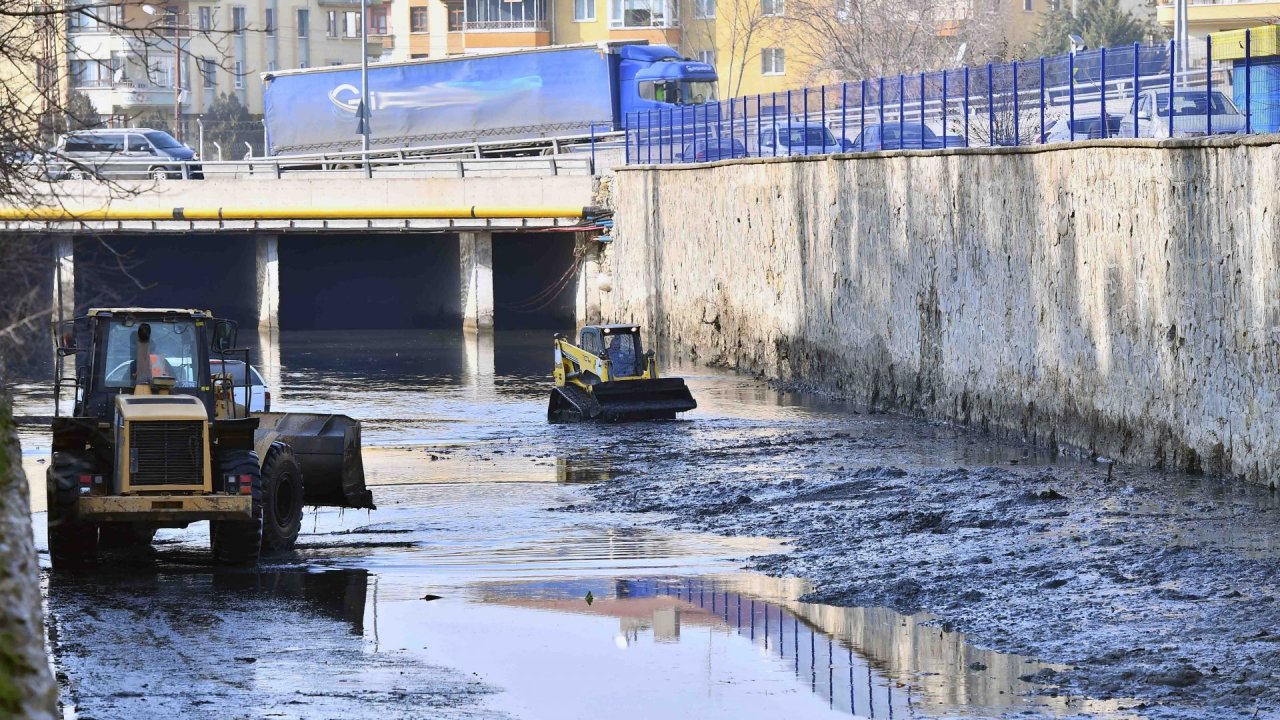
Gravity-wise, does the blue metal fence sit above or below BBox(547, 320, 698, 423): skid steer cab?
above

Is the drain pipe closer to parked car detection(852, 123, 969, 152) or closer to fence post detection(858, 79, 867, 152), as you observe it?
fence post detection(858, 79, 867, 152)

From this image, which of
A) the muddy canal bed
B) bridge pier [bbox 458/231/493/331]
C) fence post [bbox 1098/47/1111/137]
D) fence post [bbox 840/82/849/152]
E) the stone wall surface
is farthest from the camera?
bridge pier [bbox 458/231/493/331]

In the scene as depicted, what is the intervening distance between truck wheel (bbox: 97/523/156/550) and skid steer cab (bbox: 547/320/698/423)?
11.0m

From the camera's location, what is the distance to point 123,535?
58.7 ft

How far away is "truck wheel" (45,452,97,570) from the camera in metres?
15.5

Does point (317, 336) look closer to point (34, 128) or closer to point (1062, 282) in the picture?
point (1062, 282)

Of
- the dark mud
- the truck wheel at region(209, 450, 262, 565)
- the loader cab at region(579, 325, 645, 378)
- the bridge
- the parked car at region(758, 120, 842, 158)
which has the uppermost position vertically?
the parked car at region(758, 120, 842, 158)

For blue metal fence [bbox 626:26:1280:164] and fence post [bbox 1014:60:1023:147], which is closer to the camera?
blue metal fence [bbox 626:26:1280:164]

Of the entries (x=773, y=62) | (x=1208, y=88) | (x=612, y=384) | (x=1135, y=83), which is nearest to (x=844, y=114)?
(x=612, y=384)

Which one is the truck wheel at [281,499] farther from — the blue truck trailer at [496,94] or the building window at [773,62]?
the building window at [773,62]

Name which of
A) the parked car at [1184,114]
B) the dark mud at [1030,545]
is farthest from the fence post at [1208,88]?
the dark mud at [1030,545]

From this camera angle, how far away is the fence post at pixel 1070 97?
2377 centimetres

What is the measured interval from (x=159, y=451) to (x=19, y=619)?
10.8 meters

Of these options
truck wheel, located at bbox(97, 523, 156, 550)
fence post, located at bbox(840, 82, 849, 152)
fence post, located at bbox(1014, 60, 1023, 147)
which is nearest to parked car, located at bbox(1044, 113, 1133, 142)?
fence post, located at bbox(1014, 60, 1023, 147)
